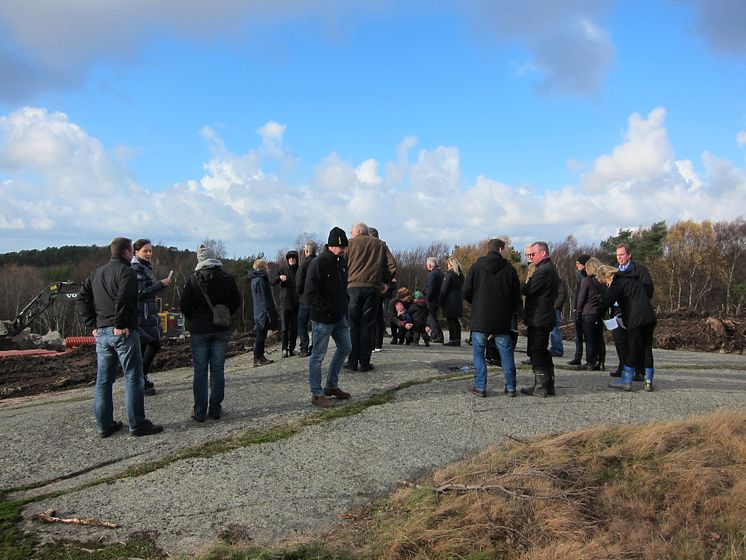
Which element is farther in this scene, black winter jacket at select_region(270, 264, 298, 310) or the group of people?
black winter jacket at select_region(270, 264, 298, 310)

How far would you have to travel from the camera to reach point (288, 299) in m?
9.73

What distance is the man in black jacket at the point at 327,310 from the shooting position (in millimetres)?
6355

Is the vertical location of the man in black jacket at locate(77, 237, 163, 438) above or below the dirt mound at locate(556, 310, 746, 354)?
above

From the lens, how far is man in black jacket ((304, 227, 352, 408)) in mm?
6355

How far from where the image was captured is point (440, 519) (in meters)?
3.52

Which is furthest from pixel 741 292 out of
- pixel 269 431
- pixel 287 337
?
pixel 269 431

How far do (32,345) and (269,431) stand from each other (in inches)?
850

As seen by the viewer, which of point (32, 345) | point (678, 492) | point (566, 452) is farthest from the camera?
point (32, 345)

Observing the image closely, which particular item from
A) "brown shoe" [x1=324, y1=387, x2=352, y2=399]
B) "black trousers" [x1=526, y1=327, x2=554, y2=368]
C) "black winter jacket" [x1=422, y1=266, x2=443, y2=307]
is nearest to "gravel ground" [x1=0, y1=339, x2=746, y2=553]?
"brown shoe" [x1=324, y1=387, x2=352, y2=399]

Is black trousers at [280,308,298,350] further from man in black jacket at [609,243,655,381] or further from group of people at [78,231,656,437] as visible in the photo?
man in black jacket at [609,243,655,381]

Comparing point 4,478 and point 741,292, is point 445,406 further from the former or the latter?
point 741,292

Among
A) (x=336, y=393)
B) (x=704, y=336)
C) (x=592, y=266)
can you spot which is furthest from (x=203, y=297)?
(x=704, y=336)

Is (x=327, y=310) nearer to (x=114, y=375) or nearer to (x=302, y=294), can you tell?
(x=114, y=375)

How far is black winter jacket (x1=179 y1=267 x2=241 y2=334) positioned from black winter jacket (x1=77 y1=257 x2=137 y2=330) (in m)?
0.56
